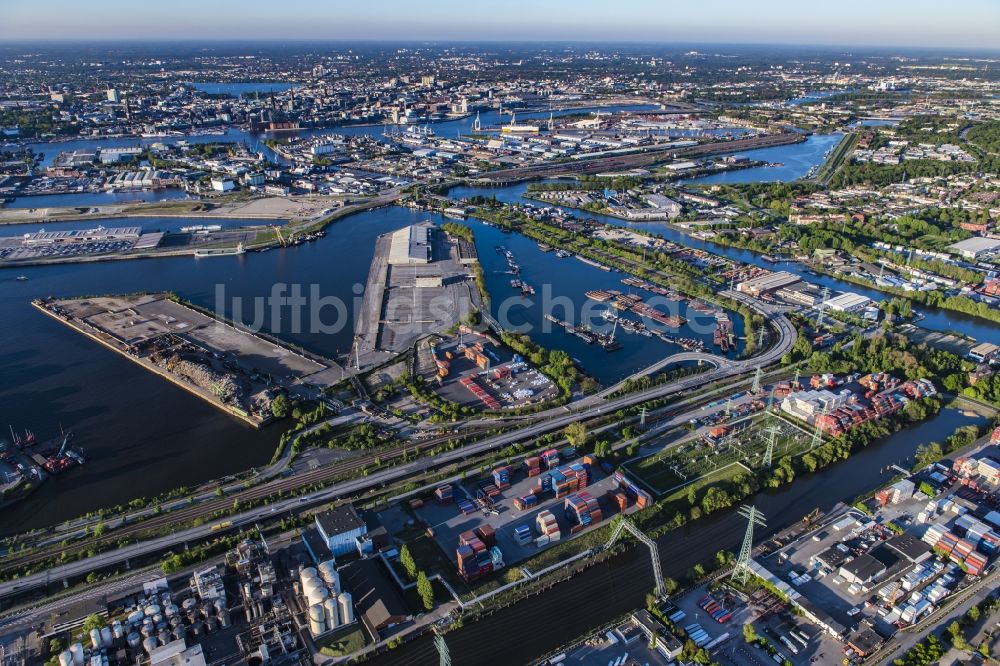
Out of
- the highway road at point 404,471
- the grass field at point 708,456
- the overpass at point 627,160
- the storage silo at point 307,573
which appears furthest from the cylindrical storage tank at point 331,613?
the overpass at point 627,160

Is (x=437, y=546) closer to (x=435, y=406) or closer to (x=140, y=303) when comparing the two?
(x=435, y=406)

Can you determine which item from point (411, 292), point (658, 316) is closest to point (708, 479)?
point (658, 316)

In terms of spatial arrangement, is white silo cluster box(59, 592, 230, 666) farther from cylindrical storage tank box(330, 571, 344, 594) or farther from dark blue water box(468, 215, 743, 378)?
dark blue water box(468, 215, 743, 378)

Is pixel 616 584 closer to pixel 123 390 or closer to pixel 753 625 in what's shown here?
pixel 753 625

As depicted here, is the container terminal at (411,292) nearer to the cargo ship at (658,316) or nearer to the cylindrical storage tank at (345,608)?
the cargo ship at (658,316)

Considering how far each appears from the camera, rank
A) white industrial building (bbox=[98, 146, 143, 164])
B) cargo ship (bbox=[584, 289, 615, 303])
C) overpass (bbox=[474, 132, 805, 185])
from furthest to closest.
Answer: white industrial building (bbox=[98, 146, 143, 164]) → overpass (bbox=[474, 132, 805, 185]) → cargo ship (bbox=[584, 289, 615, 303])

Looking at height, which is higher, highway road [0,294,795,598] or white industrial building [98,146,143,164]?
white industrial building [98,146,143,164]

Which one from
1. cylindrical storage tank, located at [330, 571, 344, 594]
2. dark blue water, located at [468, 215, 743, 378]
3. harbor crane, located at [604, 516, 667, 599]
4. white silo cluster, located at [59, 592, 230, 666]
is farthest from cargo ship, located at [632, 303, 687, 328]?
white silo cluster, located at [59, 592, 230, 666]

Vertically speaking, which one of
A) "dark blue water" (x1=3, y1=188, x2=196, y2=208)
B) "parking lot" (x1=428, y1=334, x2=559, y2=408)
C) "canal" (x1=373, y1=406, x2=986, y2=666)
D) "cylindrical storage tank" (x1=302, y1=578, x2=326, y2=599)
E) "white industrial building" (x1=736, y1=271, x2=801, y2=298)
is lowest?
"canal" (x1=373, y1=406, x2=986, y2=666)
